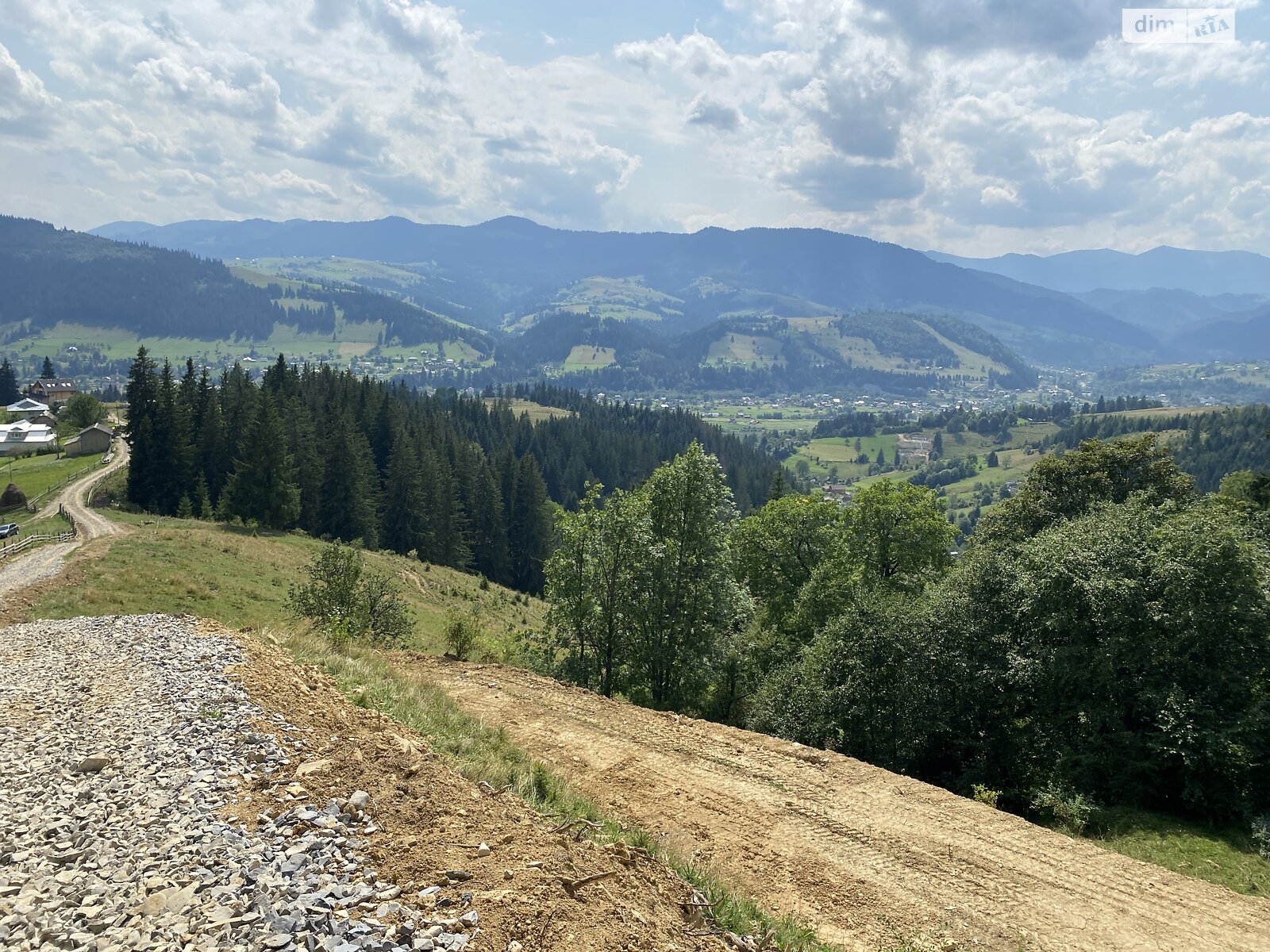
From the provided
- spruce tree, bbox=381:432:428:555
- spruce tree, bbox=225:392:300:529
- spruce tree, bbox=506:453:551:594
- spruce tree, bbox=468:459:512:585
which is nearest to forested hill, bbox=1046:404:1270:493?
spruce tree, bbox=506:453:551:594

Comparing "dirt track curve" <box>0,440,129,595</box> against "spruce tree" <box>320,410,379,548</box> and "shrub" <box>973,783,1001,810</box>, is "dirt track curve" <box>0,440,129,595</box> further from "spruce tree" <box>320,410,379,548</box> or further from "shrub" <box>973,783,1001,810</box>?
"shrub" <box>973,783,1001,810</box>

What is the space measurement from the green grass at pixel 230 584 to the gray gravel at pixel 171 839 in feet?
37.4

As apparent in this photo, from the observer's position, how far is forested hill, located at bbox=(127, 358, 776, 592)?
59.6 metres

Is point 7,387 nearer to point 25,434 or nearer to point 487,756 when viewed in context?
point 25,434

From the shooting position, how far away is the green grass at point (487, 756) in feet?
32.6

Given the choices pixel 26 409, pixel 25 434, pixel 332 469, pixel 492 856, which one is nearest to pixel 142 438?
pixel 332 469

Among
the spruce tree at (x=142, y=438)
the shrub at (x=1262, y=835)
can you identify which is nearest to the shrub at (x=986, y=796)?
the shrub at (x=1262, y=835)

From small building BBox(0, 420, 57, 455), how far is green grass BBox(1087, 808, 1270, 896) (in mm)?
125669

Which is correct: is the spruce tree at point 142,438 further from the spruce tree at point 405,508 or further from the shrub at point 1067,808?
the shrub at point 1067,808

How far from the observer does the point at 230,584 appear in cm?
3419

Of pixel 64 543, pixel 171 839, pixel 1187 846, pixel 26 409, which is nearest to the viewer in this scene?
pixel 171 839

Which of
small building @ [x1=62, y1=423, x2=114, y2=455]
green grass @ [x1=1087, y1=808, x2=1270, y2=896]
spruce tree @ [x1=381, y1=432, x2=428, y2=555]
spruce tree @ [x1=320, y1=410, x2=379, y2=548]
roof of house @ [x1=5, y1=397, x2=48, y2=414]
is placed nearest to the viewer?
green grass @ [x1=1087, y1=808, x2=1270, y2=896]

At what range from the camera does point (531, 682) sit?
69.2 feet

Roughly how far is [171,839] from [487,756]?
19.3 ft
